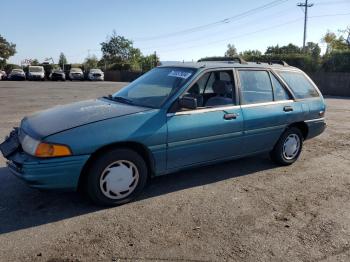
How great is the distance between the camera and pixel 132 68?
50.7m

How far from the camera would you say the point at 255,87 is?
17.7 ft

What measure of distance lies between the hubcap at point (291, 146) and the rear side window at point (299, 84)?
2.18ft

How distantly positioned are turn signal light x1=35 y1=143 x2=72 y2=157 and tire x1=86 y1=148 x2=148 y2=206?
37cm

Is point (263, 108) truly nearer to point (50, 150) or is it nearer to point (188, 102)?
point (188, 102)

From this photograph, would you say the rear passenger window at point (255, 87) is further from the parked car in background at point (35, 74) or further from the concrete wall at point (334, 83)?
the parked car in background at point (35, 74)

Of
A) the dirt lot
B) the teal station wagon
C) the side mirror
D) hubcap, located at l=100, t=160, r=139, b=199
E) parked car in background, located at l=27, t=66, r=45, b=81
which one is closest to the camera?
the dirt lot

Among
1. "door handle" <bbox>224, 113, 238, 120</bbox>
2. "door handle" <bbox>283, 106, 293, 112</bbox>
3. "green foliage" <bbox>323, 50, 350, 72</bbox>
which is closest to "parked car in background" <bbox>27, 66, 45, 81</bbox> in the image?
"green foliage" <bbox>323, 50, 350, 72</bbox>

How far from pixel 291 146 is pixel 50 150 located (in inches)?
151

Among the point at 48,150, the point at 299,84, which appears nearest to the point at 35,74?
the point at 299,84

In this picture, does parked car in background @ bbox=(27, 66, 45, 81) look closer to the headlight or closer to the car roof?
the car roof

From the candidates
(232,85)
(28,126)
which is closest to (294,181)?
(232,85)

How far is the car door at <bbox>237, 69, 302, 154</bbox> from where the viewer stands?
5207 millimetres

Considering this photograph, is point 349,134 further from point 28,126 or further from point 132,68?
point 132,68

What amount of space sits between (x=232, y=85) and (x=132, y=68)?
46.7 meters
